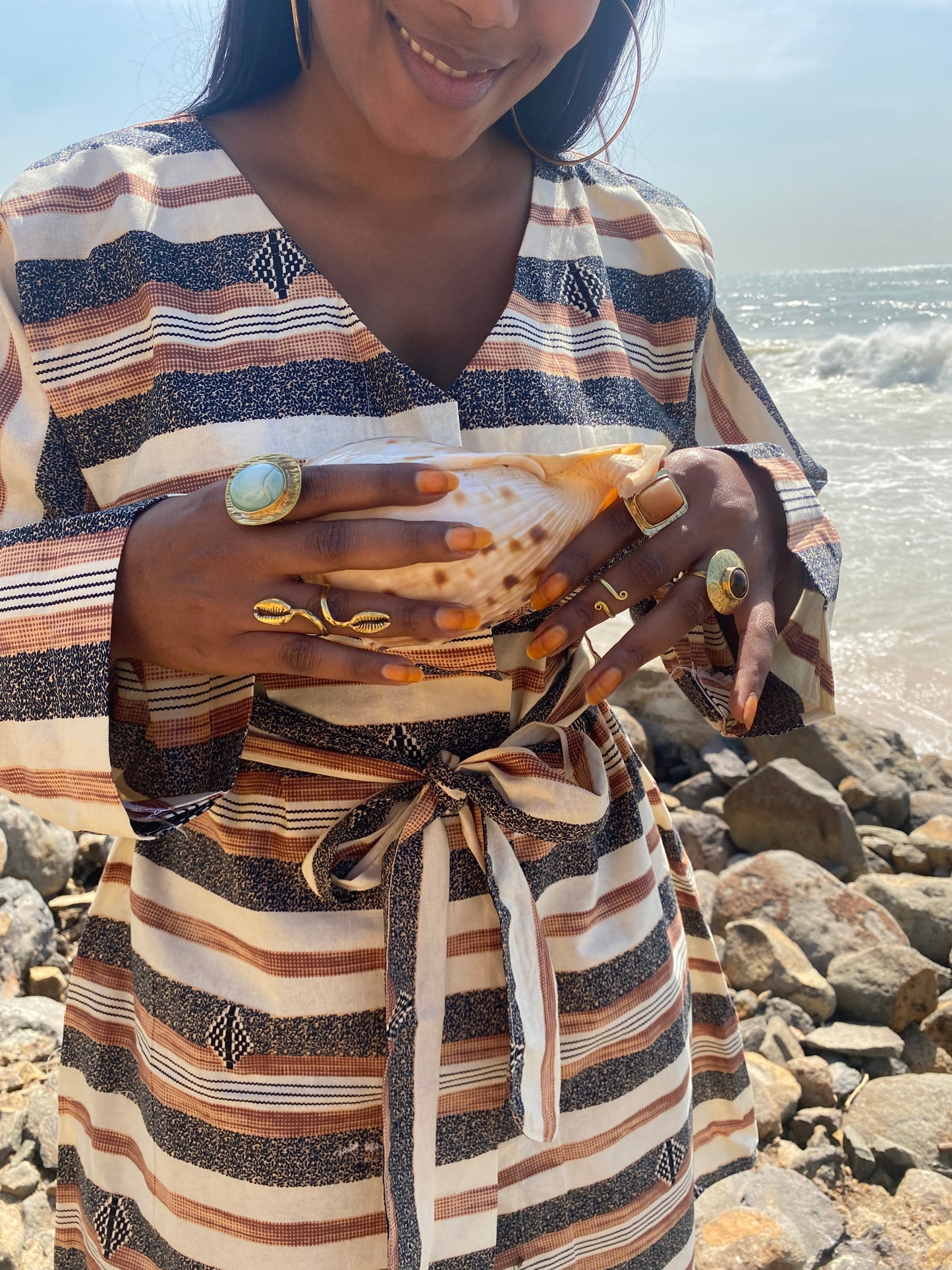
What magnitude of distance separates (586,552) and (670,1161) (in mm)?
717

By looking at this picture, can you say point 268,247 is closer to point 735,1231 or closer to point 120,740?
point 120,740

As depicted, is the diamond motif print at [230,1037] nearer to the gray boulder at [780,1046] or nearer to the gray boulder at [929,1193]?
the gray boulder at [929,1193]

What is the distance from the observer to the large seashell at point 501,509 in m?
0.86

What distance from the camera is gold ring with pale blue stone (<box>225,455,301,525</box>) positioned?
781 millimetres

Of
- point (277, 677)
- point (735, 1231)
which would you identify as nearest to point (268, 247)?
point (277, 677)

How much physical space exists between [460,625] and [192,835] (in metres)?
0.43

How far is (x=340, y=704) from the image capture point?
40.8 inches

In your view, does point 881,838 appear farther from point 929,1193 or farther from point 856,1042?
point 929,1193

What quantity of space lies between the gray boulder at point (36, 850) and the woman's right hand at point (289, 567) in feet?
7.32

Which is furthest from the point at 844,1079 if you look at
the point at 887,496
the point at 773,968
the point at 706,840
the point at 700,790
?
the point at 887,496

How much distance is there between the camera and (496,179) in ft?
4.07

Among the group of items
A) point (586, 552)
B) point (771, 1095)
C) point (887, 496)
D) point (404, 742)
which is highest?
point (586, 552)

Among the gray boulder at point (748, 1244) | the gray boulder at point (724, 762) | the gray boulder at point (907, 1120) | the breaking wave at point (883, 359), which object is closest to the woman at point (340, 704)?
the gray boulder at point (748, 1244)

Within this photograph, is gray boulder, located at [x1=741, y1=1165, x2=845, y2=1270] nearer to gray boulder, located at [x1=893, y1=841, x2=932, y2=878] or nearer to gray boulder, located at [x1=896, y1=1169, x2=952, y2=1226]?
gray boulder, located at [x1=896, y1=1169, x2=952, y2=1226]
